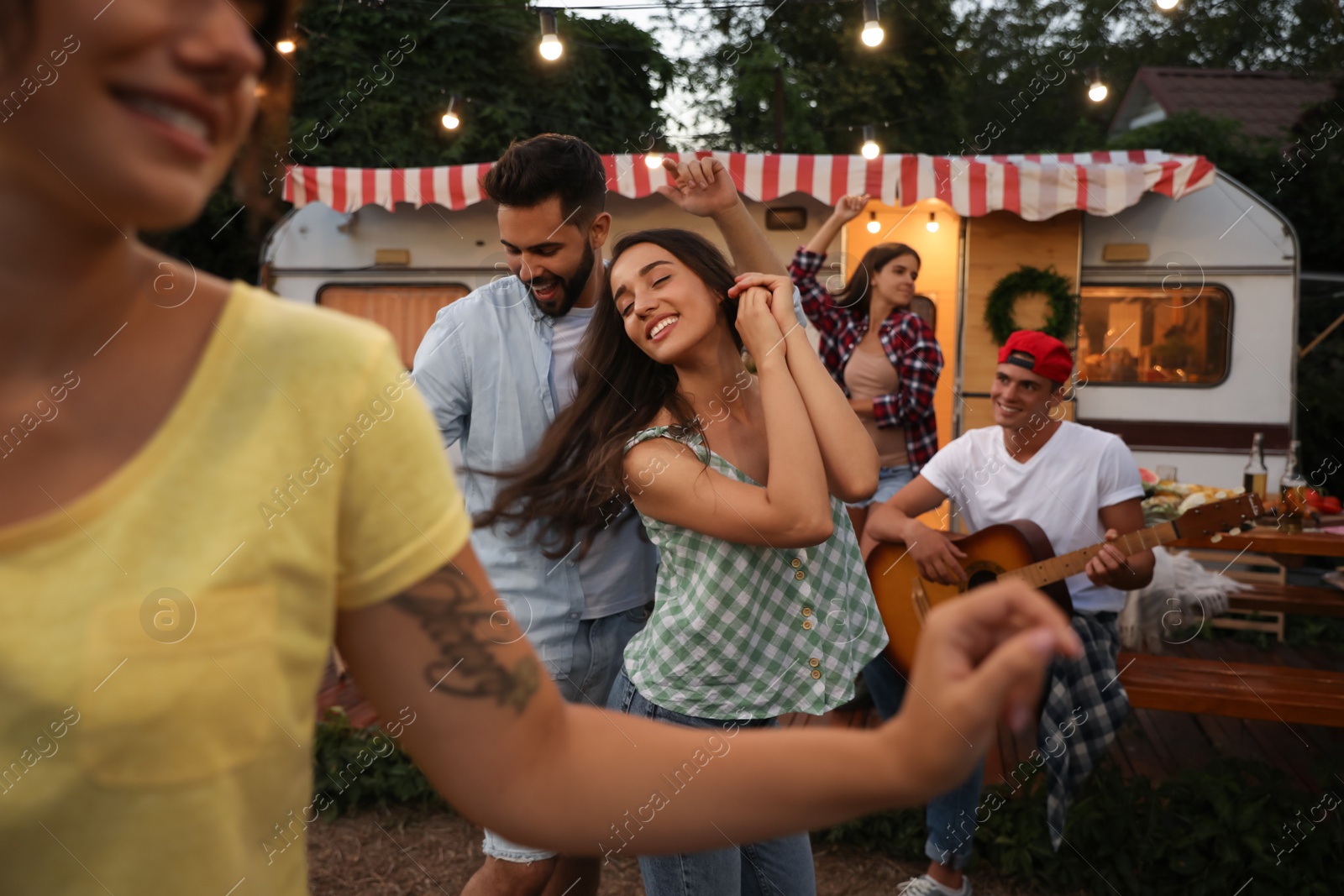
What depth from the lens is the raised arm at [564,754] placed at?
0.89m

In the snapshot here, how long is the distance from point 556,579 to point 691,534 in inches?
22.6

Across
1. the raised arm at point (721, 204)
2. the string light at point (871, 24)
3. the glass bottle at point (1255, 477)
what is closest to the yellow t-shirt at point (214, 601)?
the raised arm at point (721, 204)

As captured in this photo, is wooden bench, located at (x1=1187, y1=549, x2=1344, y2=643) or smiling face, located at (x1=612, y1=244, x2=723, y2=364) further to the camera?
wooden bench, located at (x1=1187, y1=549, x2=1344, y2=643)

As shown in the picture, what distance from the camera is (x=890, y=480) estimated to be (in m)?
5.53

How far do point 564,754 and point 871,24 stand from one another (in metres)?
7.51

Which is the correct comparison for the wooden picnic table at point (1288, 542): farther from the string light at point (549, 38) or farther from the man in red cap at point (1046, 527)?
the string light at point (549, 38)

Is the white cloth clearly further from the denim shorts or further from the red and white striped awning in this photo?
the denim shorts

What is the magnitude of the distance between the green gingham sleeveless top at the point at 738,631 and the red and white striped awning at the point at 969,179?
622 centimetres

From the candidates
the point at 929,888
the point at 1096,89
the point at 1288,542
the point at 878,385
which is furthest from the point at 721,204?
the point at 1096,89

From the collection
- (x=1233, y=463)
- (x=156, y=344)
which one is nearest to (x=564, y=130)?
(x=1233, y=463)

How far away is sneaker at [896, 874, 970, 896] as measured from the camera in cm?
368

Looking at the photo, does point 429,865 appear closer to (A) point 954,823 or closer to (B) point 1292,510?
(A) point 954,823

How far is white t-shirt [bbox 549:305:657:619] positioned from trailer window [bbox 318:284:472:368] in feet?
21.2

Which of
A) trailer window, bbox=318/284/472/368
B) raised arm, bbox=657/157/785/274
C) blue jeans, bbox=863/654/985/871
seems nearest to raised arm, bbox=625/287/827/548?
raised arm, bbox=657/157/785/274
